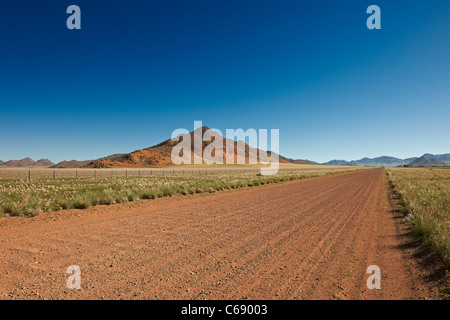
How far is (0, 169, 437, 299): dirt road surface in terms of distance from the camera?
3984mm

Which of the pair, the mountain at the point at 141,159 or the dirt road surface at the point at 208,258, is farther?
the mountain at the point at 141,159

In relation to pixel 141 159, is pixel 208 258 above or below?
below

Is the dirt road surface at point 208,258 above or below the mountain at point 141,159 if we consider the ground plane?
below

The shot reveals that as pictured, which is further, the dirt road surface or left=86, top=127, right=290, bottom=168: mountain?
left=86, top=127, right=290, bottom=168: mountain

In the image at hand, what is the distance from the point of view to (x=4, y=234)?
7285 millimetres

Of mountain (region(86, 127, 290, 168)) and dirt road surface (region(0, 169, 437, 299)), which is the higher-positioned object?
mountain (region(86, 127, 290, 168))

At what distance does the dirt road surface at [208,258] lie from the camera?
398 centimetres

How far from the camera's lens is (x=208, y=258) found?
5.40 meters

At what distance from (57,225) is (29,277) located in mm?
4677

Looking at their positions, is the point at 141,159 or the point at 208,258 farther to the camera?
the point at 141,159
